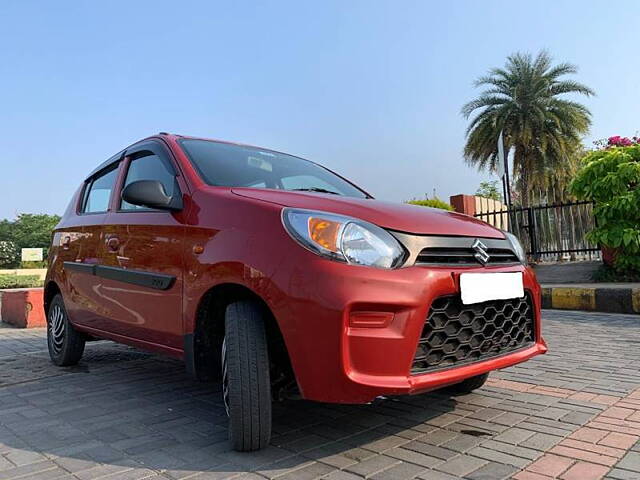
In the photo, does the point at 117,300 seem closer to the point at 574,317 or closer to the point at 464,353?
the point at 464,353

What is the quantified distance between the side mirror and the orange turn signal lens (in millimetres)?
910

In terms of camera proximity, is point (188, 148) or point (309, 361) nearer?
point (309, 361)

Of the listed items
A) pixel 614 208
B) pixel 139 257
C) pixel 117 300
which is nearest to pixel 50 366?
pixel 117 300

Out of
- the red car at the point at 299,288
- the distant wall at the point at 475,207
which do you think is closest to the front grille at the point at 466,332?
the red car at the point at 299,288

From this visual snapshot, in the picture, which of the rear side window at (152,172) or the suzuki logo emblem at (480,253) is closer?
the suzuki logo emblem at (480,253)

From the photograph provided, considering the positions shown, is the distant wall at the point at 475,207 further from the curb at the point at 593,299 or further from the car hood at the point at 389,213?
the car hood at the point at 389,213

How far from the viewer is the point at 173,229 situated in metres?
2.78

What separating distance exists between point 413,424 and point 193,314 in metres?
1.26

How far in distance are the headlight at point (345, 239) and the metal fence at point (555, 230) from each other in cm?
874

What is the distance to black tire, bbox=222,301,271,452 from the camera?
219 cm

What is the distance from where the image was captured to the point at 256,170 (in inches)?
127

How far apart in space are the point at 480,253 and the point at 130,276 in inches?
77.7

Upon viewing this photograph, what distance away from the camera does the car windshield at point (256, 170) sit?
2.96 m

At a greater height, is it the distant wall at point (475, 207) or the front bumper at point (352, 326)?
the distant wall at point (475, 207)
